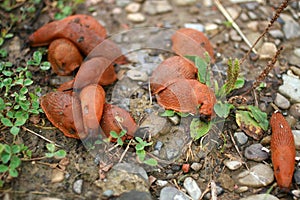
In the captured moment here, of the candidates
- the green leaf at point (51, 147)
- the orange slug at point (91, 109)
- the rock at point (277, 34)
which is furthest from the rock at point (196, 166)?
the rock at point (277, 34)

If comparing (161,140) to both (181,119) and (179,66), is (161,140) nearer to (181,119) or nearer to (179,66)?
(181,119)

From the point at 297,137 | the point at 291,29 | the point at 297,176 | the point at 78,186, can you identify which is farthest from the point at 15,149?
the point at 291,29

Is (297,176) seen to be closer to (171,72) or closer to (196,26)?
(171,72)

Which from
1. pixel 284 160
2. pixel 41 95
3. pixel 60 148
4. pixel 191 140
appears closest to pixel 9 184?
pixel 60 148

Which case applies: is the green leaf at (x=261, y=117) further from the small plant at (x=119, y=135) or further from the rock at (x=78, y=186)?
the rock at (x=78, y=186)

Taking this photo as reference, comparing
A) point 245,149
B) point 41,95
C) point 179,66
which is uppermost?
point 179,66
